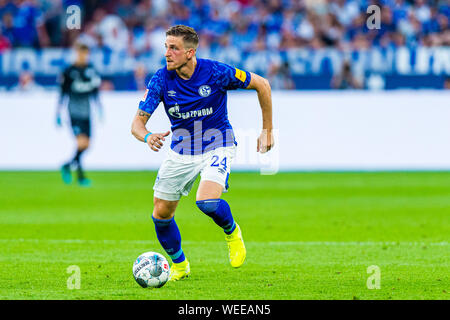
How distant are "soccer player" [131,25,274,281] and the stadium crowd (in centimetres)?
1342

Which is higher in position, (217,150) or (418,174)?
(217,150)

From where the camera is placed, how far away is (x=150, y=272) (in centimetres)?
690

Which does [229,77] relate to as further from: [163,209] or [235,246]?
[235,246]

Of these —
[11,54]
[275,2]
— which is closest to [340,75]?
[275,2]

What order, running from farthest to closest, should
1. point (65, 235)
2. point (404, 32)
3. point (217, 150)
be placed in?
point (404, 32), point (65, 235), point (217, 150)

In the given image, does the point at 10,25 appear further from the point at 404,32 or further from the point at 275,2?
the point at 404,32

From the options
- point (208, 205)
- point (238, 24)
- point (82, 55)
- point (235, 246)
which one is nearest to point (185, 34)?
point (208, 205)

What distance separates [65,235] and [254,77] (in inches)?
154

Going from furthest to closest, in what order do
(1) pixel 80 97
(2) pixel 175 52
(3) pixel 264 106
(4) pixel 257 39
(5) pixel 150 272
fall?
(4) pixel 257 39
(1) pixel 80 97
(3) pixel 264 106
(2) pixel 175 52
(5) pixel 150 272

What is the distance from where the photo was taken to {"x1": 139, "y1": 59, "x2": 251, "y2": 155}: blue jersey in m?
7.41

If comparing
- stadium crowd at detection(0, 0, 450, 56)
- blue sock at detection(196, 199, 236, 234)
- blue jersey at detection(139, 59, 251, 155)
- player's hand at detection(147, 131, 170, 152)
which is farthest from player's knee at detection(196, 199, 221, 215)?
stadium crowd at detection(0, 0, 450, 56)

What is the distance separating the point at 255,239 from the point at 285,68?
35.1 ft

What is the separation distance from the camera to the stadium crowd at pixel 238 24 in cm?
2162

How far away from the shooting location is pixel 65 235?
10.4m
